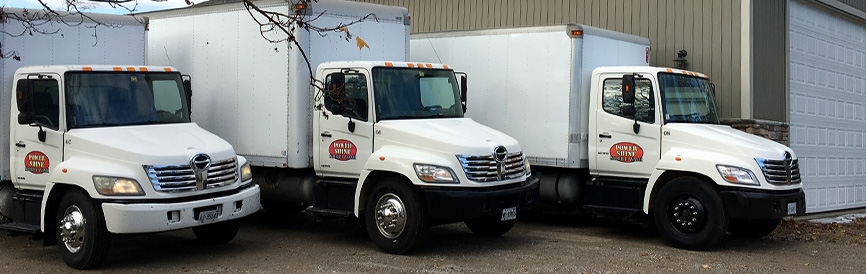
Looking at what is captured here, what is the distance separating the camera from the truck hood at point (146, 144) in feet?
31.3

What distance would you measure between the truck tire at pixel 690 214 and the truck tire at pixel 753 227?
144cm

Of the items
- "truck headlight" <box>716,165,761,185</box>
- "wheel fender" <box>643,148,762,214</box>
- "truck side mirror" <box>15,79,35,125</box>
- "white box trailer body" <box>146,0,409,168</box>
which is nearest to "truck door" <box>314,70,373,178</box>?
"white box trailer body" <box>146,0,409,168</box>

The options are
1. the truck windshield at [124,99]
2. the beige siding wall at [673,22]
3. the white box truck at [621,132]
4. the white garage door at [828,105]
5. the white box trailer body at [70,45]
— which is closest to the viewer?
the truck windshield at [124,99]

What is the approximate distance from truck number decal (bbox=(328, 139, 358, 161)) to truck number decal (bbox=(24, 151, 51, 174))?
128 inches

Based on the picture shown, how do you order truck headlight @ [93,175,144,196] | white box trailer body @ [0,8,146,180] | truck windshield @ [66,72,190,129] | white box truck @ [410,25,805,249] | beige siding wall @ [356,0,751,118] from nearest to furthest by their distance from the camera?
truck headlight @ [93,175,144,196], truck windshield @ [66,72,190,129], white box trailer body @ [0,8,146,180], white box truck @ [410,25,805,249], beige siding wall @ [356,0,751,118]

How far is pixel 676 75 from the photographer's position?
40.6 feet

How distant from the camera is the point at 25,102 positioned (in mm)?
10062

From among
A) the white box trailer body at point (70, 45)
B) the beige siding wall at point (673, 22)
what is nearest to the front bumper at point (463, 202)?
the white box trailer body at point (70, 45)

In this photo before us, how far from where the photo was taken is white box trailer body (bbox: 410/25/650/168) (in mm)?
12930

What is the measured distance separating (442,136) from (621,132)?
9.81ft

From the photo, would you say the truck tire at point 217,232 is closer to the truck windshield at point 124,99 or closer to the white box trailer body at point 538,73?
the truck windshield at point 124,99

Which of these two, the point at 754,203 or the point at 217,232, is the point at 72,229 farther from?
the point at 754,203

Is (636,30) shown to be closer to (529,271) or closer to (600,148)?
(600,148)

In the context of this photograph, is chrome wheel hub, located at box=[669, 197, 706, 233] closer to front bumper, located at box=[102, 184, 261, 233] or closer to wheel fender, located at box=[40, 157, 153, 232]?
front bumper, located at box=[102, 184, 261, 233]
